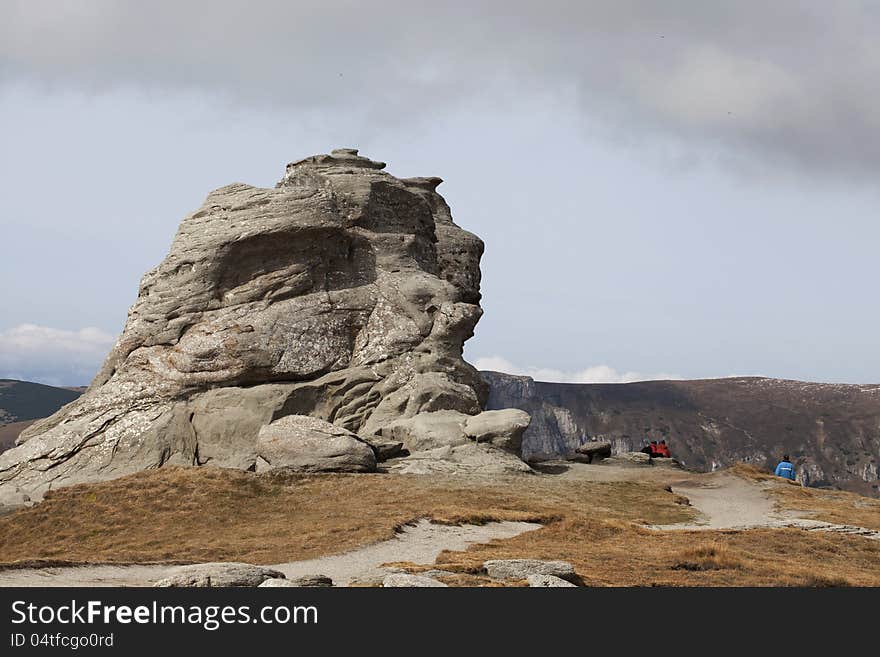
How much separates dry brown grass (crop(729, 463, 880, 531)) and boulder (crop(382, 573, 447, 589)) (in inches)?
795

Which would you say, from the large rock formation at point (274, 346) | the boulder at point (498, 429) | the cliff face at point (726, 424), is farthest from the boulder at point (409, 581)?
the cliff face at point (726, 424)

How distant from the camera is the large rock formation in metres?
41.2

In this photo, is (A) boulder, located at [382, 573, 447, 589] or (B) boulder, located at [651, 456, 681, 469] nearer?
(A) boulder, located at [382, 573, 447, 589]

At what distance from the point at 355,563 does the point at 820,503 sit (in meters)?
21.9

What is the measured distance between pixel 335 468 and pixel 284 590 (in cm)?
2210

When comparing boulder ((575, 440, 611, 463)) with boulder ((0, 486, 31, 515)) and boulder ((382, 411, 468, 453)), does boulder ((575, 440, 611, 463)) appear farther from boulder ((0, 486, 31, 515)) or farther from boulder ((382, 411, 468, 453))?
boulder ((0, 486, 31, 515))

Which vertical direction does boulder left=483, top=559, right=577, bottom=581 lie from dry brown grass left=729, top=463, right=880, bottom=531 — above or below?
above

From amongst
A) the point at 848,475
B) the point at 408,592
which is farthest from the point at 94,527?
the point at 848,475

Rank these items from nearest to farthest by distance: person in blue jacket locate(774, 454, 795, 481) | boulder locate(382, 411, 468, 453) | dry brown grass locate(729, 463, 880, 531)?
1. dry brown grass locate(729, 463, 880, 531)
2. boulder locate(382, 411, 468, 453)
3. person in blue jacket locate(774, 454, 795, 481)

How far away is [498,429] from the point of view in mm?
40531

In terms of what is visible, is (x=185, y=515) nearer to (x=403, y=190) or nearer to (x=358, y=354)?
(x=358, y=354)

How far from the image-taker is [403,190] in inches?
2076

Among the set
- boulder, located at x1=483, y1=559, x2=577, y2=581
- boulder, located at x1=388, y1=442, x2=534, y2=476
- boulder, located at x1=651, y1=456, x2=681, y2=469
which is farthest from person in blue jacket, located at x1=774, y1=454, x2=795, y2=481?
boulder, located at x1=483, y1=559, x2=577, y2=581

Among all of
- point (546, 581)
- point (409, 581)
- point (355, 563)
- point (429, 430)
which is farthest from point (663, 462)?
point (409, 581)
